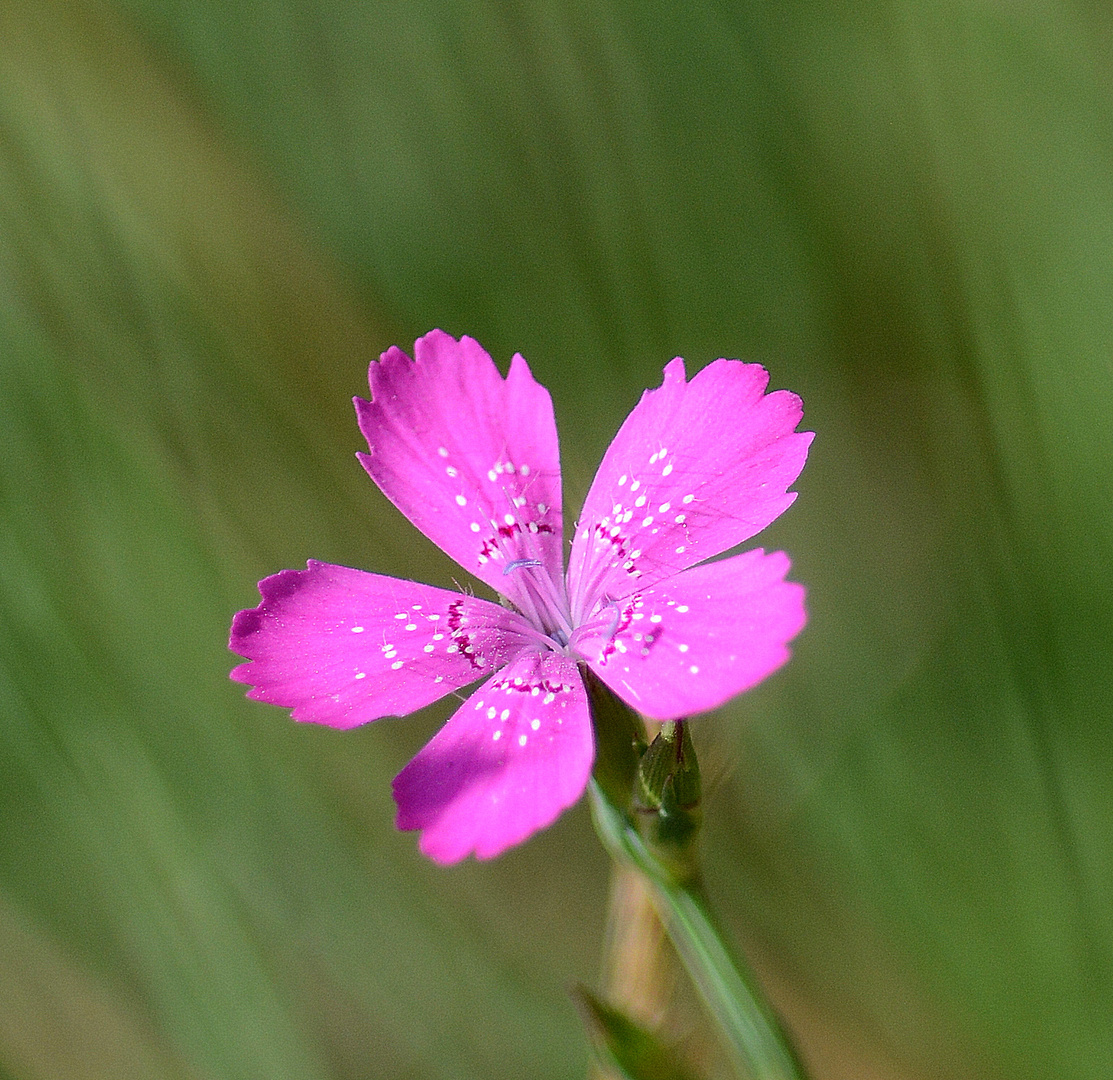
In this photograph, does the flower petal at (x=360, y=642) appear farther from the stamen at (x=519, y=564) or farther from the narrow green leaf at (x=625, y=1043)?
the narrow green leaf at (x=625, y=1043)

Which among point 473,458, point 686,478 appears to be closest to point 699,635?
point 686,478

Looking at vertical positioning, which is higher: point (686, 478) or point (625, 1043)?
point (686, 478)

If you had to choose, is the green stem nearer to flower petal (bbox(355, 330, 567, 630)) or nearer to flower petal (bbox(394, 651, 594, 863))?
flower petal (bbox(394, 651, 594, 863))

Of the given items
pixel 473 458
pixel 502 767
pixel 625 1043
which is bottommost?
pixel 625 1043

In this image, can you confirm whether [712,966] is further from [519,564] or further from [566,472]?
[566,472]

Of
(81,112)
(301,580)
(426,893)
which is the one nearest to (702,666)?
(301,580)

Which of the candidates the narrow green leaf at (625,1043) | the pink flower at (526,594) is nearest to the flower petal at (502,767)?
the pink flower at (526,594)

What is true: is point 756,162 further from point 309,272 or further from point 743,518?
point 743,518
